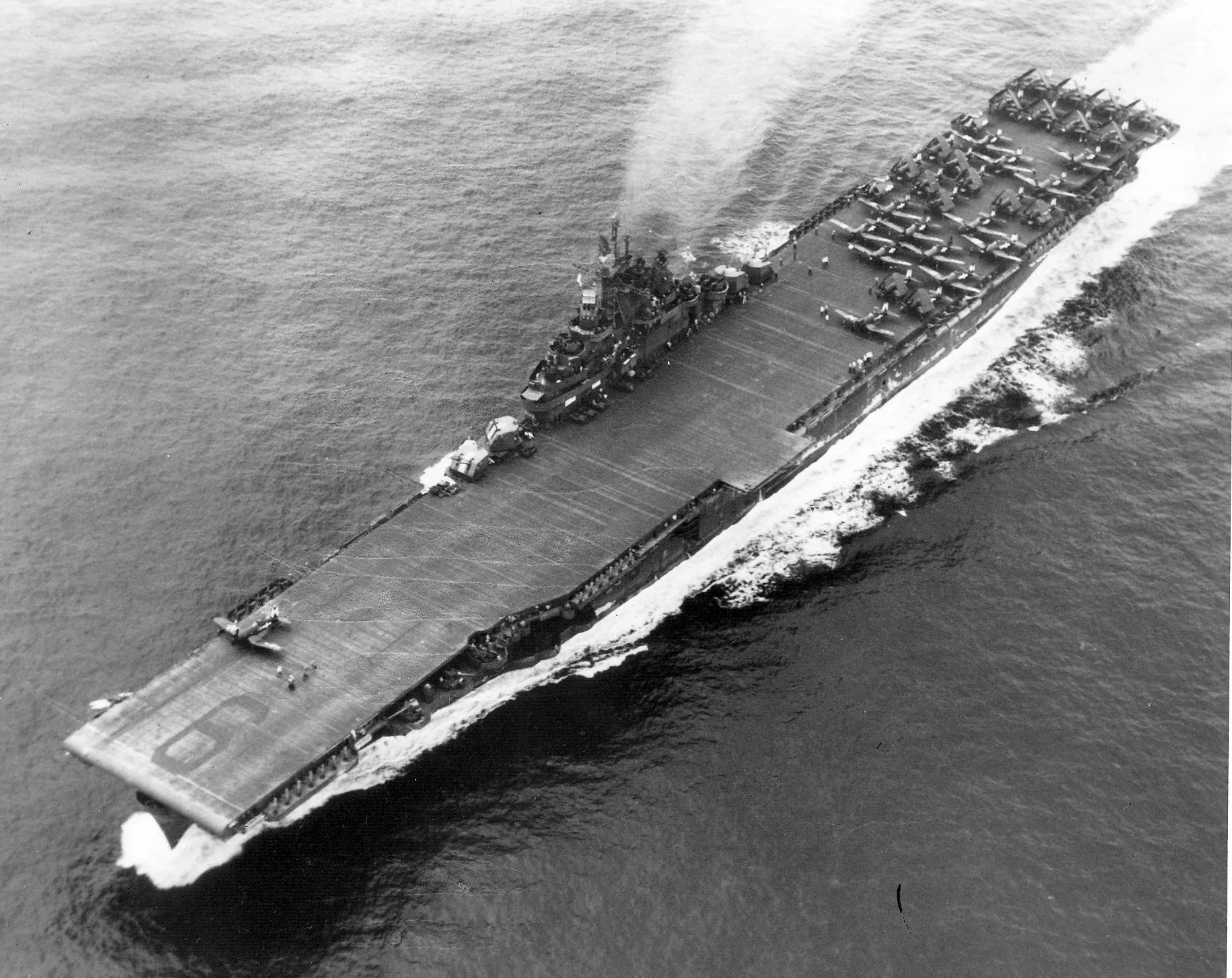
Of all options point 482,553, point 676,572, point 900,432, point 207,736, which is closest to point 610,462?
point 676,572

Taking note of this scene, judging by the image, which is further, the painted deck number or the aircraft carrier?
the aircraft carrier

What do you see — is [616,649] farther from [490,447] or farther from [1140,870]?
[1140,870]

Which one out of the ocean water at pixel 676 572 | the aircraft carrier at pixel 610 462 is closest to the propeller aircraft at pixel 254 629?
the aircraft carrier at pixel 610 462

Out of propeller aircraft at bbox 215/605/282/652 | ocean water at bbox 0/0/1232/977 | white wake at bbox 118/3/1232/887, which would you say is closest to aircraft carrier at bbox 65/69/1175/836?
propeller aircraft at bbox 215/605/282/652

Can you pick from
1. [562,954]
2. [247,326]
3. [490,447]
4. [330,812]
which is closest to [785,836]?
[562,954]

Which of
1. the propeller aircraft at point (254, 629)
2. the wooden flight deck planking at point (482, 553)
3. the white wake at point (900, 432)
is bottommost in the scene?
the white wake at point (900, 432)

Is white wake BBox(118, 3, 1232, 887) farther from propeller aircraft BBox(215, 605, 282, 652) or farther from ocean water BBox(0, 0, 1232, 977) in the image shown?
propeller aircraft BBox(215, 605, 282, 652)

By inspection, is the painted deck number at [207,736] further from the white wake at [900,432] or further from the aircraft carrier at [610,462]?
the white wake at [900,432]
